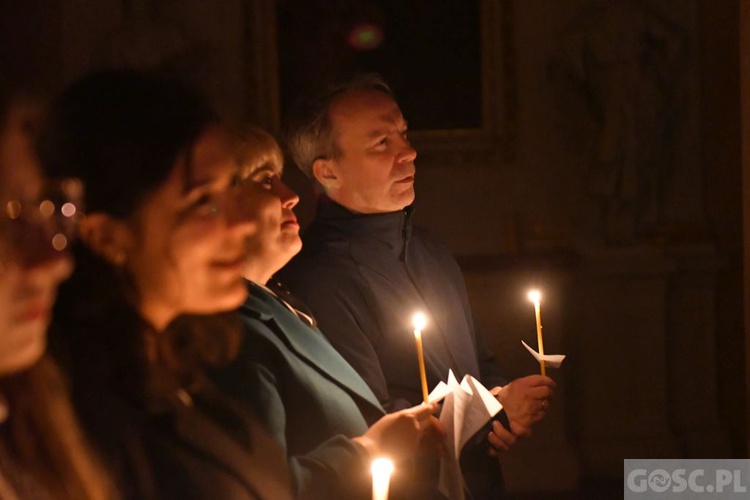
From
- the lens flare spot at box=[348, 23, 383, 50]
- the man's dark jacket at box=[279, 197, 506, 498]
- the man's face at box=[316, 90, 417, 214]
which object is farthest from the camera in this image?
the lens flare spot at box=[348, 23, 383, 50]

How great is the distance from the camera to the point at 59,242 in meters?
1.24

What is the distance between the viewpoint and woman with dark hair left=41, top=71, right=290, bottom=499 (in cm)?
136

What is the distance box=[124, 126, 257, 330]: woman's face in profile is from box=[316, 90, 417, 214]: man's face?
3.39 ft

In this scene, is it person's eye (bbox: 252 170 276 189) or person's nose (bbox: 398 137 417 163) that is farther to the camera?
person's nose (bbox: 398 137 417 163)

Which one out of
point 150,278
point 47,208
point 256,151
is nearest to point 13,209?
point 47,208

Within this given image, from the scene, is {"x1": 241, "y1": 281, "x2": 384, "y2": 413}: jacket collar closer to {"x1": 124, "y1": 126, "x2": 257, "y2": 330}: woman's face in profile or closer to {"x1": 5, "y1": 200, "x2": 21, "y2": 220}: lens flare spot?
{"x1": 124, "y1": 126, "x2": 257, "y2": 330}: woman's face in profile

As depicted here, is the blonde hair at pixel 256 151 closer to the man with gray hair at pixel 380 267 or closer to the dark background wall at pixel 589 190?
the man with gray hair at pixel 380 267

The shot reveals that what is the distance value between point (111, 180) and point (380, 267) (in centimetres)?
123

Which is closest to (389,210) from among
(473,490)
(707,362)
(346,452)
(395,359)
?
(395,359)

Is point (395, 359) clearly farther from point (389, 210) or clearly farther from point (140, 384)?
point (140, 384)

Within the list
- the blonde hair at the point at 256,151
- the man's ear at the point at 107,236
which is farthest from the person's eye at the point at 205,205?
the blonde hair at the point at 256,151

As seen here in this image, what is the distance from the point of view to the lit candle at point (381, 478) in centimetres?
157

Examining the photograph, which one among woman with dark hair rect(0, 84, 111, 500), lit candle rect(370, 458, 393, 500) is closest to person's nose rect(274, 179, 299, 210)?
Answer: lit candle rect(370, 458, 393, 500)

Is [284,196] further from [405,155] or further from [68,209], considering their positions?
[68,209]
